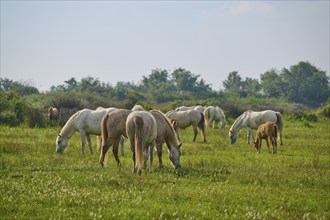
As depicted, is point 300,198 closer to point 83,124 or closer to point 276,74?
point 83,124

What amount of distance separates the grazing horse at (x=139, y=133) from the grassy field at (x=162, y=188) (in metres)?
0.50

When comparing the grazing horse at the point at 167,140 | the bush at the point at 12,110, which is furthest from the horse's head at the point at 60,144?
the bush at the point at 12,110

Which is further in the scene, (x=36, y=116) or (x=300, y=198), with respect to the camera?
(x=36, y=116)

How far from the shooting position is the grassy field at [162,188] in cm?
908

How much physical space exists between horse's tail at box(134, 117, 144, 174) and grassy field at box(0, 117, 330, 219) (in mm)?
367

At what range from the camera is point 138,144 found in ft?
45.3

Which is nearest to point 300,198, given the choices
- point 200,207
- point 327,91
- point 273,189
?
point 273,189

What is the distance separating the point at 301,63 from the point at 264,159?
11183 centimetres

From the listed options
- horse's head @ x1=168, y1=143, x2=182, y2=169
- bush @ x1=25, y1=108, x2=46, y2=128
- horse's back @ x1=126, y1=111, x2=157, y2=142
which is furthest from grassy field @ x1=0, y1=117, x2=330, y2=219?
bush @ x1=25, y1=108, x2=46, y2=128

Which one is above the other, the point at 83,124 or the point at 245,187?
the point at 83,124

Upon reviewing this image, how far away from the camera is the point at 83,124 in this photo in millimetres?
21422

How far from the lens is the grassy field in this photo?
29.8 ft

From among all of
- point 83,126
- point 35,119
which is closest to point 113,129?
point 83,126

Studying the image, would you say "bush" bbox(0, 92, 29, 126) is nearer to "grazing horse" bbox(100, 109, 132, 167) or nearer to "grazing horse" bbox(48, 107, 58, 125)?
"grazing horse" bbox(48, 107, 58, 125)
